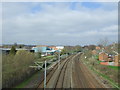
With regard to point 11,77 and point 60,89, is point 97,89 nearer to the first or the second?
point 60,89

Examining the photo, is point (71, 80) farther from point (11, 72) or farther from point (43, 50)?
point (43, 50)

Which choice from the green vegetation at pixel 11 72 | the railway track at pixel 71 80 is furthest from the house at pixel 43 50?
the green vegetation at pixel 11 72

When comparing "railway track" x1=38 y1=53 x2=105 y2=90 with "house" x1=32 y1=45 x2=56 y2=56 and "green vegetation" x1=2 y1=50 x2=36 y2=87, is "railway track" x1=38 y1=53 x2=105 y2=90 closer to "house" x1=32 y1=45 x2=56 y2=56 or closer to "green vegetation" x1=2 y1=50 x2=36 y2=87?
"green vegetation" x1=2 y1=50 x2=36 y2=87

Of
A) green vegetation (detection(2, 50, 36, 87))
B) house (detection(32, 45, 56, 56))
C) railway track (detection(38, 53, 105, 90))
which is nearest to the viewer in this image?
green vegetation (detection(2, 50, 36, 87))

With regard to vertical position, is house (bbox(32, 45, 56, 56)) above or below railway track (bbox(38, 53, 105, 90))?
above

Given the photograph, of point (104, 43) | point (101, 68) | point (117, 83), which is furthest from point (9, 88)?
point (104, 43)

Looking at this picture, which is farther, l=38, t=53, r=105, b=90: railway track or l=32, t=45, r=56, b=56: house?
l=32, t=45, r=56, b=56: house

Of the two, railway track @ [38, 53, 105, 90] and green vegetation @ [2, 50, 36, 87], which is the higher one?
green vegetation @ [2, 50, 36, 87]

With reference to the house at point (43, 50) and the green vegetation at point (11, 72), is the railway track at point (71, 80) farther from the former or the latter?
the house at point (43, 50)

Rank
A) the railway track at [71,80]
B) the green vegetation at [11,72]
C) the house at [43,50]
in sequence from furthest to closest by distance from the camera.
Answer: the house at [43,50]
the railway track at [71,80]
the green vegetation at [11,72]

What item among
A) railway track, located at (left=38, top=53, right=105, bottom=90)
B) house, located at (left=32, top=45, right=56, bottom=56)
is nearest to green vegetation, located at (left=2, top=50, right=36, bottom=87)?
railway track, located at (left=38, top=53, right=105, bottom=90)

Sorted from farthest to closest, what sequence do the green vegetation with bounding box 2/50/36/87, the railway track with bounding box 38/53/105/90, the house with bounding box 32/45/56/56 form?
1. the house with bounding box 32/45/56/56
2. the railway track with bounding box 38/53/105/90
3. the green vegetation with bounding box 2/50/36/87

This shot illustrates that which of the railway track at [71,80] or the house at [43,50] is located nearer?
the railway track at [71,80]

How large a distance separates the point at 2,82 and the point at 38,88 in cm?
339
